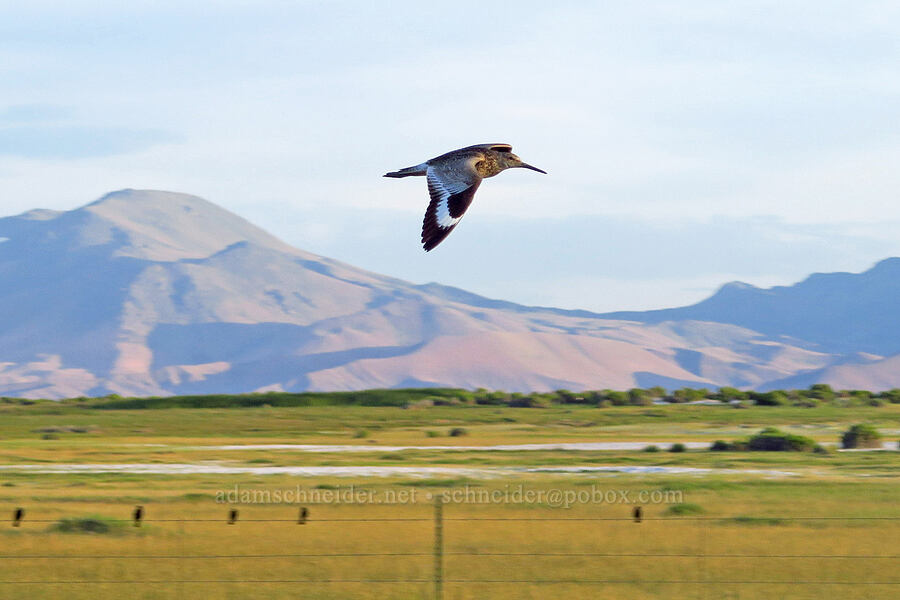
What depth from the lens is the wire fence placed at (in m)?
12.8

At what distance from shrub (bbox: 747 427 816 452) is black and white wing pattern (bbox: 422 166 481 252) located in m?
23.3

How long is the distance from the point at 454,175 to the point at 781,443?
2389cm

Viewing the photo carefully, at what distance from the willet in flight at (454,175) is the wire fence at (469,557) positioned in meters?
2.40

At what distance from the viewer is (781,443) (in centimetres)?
3372

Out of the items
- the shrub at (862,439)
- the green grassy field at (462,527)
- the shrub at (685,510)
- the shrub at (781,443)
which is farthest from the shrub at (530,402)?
the shrub at (685,510)

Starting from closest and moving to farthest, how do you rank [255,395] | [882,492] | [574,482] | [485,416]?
1. [882,492]
2. [574,482]
3. [485,416]
4. [255,395]

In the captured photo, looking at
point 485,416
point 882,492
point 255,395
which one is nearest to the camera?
→ point 882,492

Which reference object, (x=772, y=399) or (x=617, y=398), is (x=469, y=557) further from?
(x=617, y=398)

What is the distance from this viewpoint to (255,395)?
70.3 meters

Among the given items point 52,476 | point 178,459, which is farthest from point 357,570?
point 178,459

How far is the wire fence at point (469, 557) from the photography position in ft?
41.9

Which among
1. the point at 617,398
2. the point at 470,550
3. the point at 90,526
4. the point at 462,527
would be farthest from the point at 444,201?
the point at 617,398

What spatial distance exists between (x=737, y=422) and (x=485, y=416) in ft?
37.7

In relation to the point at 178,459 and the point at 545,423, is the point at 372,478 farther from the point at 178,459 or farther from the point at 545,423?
the point at 545,423
